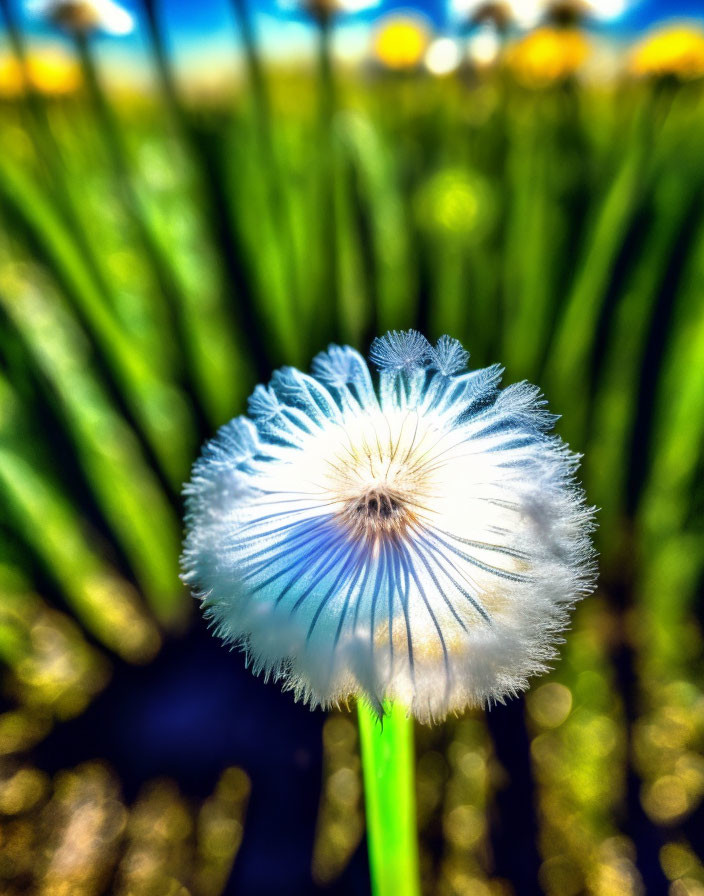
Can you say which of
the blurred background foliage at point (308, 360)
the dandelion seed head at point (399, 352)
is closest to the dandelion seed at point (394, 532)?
the dandelion seed head at point (399, 352)

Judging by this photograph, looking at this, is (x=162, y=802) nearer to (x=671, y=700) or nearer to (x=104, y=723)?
(x=104, y=723)

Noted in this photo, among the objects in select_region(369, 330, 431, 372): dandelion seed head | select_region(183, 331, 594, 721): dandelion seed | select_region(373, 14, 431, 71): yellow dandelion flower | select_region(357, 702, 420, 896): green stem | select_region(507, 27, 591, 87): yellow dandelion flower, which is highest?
select_region(373, 14, 431, 71): yellow dandelion flower

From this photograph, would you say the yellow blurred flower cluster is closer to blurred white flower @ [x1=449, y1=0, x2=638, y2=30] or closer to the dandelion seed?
blurred white flower @ [x1=449, y1=0, x2=638, y2=30]

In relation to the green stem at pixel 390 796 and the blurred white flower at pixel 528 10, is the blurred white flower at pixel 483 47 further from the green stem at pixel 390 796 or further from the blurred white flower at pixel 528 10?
the green stem at pixel 390 796

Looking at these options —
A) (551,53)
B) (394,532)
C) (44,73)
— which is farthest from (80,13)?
(394,532)

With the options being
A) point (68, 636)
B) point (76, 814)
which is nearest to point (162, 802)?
point (76, 814)

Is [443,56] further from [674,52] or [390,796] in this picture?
[390,796]

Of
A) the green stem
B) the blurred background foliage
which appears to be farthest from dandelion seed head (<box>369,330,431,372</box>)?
the blurred background foliage

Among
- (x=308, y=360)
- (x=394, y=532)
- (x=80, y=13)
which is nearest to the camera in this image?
(x=394, y=532)
